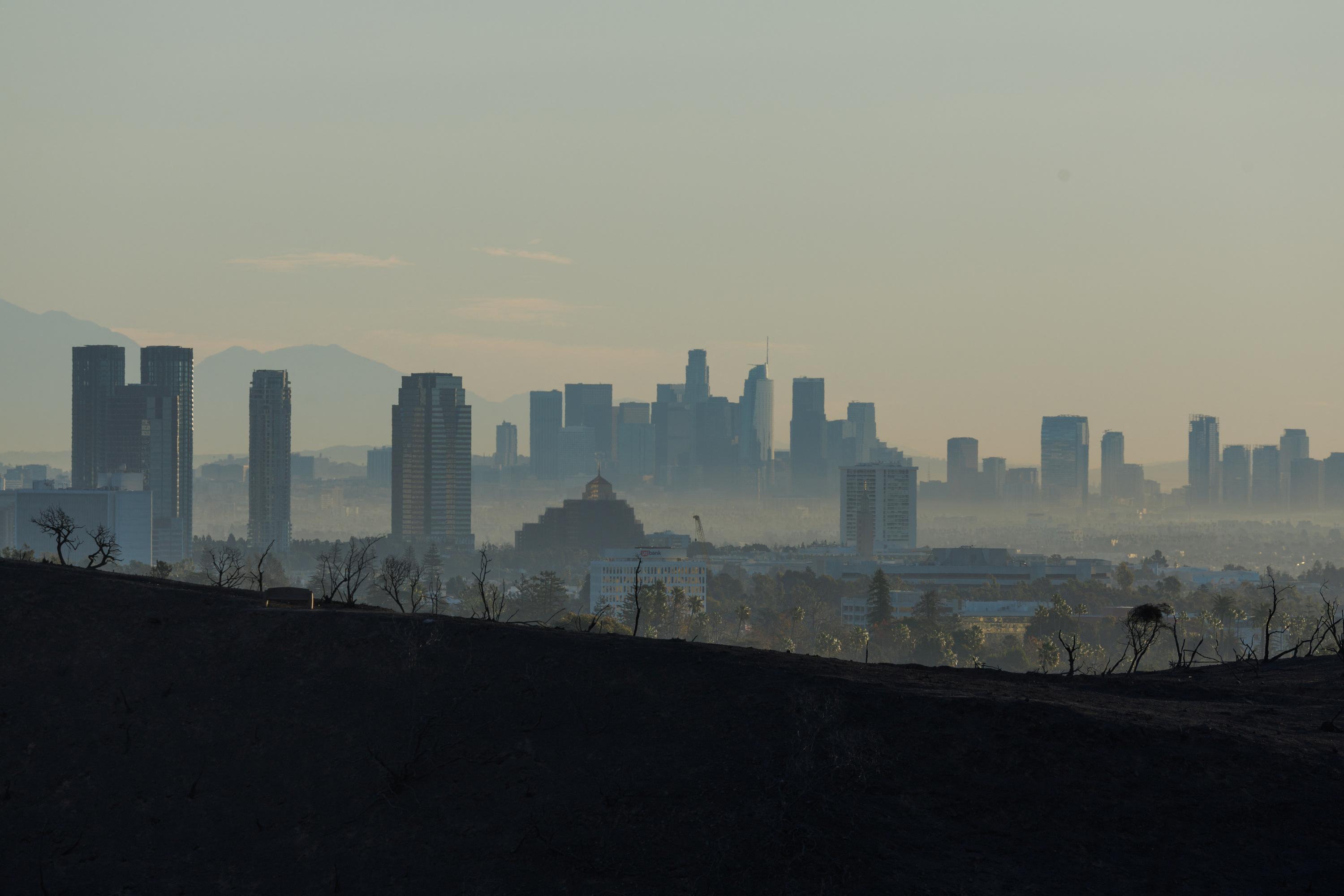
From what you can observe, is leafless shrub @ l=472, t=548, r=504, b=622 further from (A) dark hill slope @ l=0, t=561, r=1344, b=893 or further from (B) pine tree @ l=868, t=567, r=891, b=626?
(B) pine tree @ l=868, t=567, r=891, b=626

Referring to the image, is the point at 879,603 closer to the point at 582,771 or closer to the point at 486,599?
the point at 486,599

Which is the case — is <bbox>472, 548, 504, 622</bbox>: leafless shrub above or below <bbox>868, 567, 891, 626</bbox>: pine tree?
above

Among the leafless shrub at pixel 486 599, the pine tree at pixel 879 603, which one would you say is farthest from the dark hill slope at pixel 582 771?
the pine tree at pixel 879 603

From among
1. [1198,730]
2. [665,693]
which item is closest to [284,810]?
[665,693]

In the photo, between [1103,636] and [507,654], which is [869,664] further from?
[1103,636]


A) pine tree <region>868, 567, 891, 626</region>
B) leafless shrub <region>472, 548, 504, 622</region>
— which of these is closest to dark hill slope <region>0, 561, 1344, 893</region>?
leafless shrub <region>472, 548, 504, 622</region>

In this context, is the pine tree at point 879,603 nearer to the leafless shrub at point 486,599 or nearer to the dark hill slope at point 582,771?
the leafless shrub at point 486,599

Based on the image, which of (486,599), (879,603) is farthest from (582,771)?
(879,603)
